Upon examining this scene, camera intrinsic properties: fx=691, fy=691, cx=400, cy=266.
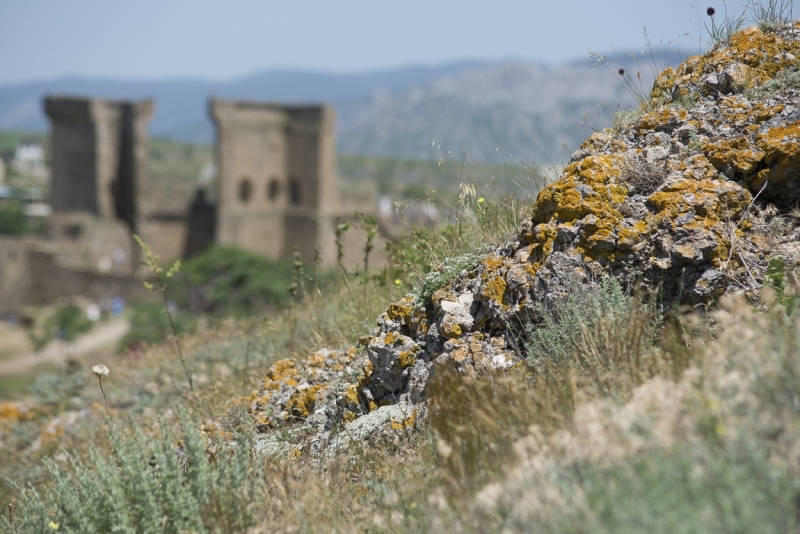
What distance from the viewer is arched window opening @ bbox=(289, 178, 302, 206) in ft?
121

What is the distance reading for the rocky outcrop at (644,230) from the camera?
3090 millimetres

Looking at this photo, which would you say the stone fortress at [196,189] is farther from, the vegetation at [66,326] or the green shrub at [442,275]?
the green shrub at [442,275]

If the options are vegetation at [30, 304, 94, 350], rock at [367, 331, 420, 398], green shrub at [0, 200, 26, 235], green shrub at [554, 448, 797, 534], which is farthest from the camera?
green shrub at [0, 200, 26, 235]

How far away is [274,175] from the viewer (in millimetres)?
36219

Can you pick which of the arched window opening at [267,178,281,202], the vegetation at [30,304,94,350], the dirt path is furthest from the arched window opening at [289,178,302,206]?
the vegetation at [30,304,94,350]

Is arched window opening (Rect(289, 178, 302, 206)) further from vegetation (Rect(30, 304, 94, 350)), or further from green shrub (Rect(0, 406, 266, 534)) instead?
green shrub (Rect(0, 406, 266, 534))

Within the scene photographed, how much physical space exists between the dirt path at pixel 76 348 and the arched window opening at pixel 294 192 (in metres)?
13.6

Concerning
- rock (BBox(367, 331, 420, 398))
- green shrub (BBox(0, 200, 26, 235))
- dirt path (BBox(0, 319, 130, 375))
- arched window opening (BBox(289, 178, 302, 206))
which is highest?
rock (BBox(367, 331, 420, 398))

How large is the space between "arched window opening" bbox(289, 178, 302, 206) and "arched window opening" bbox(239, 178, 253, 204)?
7.49 ft

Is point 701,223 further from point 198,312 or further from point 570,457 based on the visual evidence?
point 198,312

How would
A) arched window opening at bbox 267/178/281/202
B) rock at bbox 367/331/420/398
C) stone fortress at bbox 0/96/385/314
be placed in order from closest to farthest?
rock at bbox 367/331/420/398 → stone fortress at bbox 0/96/385/314 → arched window opening at bbox 267/178/281/202

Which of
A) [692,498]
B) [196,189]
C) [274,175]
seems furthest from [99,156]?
[692,498]

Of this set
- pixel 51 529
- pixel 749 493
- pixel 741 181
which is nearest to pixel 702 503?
pixel 749 493

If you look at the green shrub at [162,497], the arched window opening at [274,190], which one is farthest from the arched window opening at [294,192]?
the green shrub at [162,497]
